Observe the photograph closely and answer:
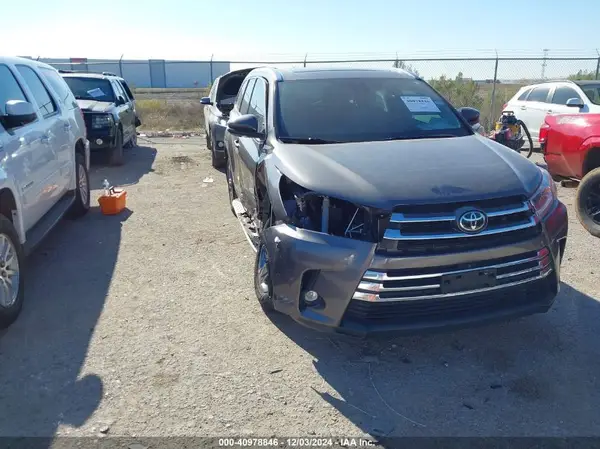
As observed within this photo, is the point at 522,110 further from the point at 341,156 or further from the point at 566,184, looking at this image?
the point at 341,156

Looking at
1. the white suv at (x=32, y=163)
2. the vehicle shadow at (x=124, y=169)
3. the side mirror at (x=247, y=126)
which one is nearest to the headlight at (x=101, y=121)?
the vehicle shadow at (x=124, y=169)

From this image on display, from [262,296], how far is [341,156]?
1.09 meters

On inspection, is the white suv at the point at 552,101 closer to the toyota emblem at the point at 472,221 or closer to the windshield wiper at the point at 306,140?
the windshield wiper at the point at 306,140

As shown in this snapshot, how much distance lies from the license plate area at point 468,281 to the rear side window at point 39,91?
448 centimetres

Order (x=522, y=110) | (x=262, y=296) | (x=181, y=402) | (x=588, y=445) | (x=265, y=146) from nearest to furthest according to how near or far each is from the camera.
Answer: (x=588, y=445) < (x=181, y=402) < (x=262, y=296) < (x=265, y=146) < (x=522, y=110)

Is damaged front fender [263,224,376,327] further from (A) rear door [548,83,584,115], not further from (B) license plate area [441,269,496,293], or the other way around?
(A) rear door [548,83,584,115]

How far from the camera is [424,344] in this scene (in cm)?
362

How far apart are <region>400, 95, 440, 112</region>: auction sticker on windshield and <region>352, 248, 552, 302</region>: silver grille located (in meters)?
1.86

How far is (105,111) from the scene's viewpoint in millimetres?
10180

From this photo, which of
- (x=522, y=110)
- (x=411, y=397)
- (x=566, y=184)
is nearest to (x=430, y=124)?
(x=411, y=397)

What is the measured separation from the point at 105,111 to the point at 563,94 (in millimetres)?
9110

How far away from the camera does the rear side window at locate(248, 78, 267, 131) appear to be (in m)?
4.50

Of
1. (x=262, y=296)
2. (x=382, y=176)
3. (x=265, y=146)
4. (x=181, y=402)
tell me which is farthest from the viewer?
(x=265, y=146)

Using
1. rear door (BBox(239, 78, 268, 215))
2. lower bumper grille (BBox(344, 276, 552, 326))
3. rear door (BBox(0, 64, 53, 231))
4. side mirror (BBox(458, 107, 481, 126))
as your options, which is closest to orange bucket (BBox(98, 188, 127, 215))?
rear door (BBox(0, 64, 53, 231))
